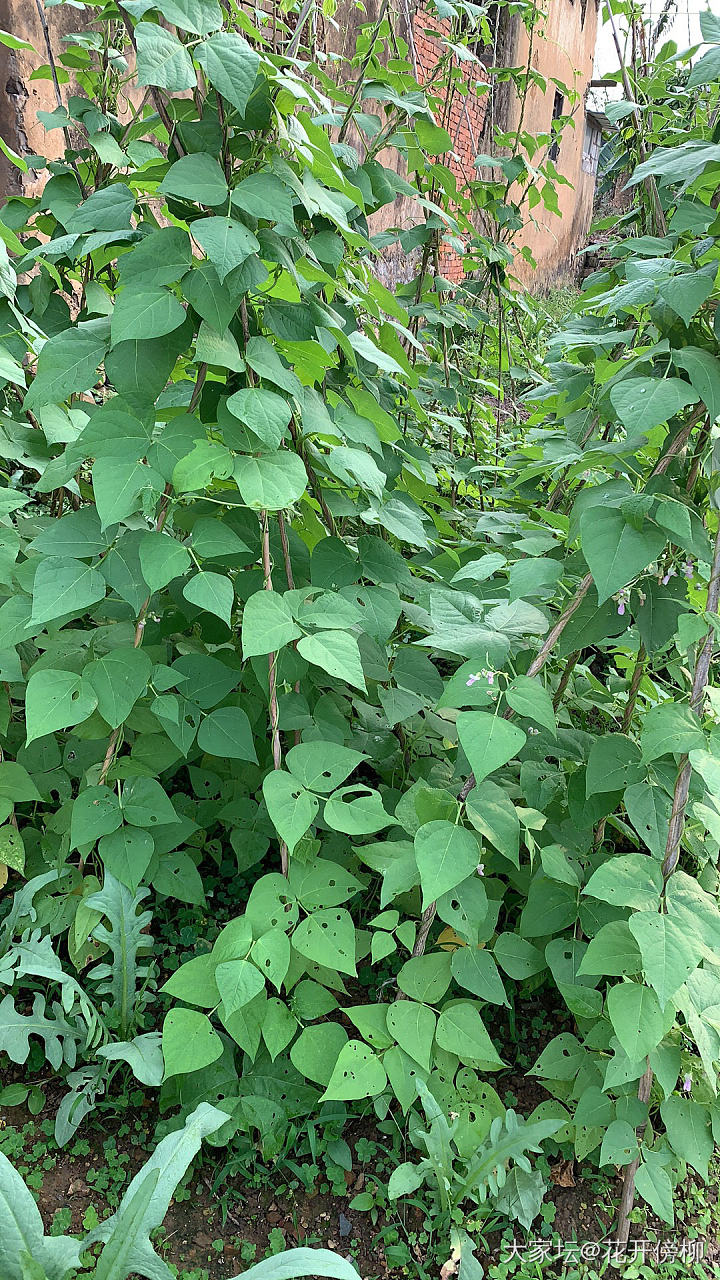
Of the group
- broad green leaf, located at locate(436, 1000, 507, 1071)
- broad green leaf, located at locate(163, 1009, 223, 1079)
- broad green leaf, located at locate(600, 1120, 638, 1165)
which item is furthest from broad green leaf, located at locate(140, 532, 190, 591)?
broad green leaf, located at locate(600, 1120, 638, 1165)

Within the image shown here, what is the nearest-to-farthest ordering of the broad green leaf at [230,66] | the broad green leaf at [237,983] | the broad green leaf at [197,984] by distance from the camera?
the broad green leaf at [230,66] < the broad green leaf at [237,983] < the broad green leaf at [197,984]

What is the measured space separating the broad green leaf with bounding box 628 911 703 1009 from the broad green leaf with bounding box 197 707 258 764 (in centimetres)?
71

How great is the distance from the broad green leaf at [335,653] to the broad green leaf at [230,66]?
73 cm

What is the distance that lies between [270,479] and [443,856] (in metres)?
0.66

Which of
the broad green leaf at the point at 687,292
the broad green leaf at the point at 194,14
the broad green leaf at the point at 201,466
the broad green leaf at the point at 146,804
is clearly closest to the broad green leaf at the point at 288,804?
the broad green leaf at the point at 146,804

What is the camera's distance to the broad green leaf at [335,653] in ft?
4.22

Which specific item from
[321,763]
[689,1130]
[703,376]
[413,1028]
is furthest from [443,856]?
[703,376]

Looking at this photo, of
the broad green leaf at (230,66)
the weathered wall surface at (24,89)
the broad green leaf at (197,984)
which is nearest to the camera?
the broad green leaf at (230,66)

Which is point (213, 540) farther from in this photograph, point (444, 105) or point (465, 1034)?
point (444, 105)

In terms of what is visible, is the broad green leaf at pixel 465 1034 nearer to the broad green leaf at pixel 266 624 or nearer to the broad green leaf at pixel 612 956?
the broad green leaf at pixel 612 956

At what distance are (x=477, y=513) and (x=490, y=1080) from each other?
158 cm

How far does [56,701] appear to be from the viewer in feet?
4.76

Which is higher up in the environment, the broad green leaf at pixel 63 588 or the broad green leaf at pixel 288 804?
the broad green leaf at pixel 63 588

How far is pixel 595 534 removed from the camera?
4.36ft
